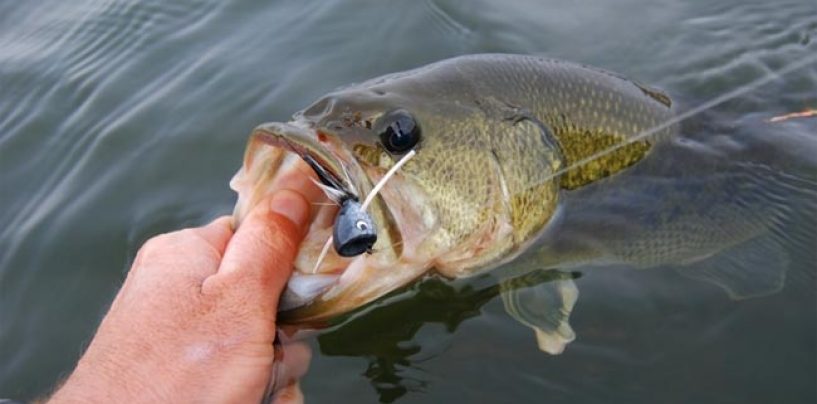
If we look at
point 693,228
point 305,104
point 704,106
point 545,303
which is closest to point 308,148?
point 545,303

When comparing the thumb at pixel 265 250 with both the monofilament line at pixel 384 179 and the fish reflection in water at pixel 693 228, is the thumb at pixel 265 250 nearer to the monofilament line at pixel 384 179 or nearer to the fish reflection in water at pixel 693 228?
the monofilament line at pixel 384 179

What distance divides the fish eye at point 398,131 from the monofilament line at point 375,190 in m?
0.04

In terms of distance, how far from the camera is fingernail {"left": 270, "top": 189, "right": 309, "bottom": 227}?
3.03 meters

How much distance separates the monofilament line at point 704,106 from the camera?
12.4 ft

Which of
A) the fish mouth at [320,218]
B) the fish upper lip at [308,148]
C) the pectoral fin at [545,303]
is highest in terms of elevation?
the fish upper lip at [308,148]

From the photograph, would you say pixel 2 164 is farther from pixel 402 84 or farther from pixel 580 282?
pixel 580 282

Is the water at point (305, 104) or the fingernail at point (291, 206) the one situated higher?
the fingernail at point (291, 206)

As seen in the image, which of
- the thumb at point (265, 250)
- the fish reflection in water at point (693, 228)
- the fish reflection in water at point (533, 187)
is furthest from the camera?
the fish reflection in water at point (693, 228)

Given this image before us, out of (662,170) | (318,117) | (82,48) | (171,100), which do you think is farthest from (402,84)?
(82,48)

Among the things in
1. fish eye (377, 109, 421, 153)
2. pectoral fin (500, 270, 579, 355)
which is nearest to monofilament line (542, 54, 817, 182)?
pectoral fin (500, 270, 579, 355)

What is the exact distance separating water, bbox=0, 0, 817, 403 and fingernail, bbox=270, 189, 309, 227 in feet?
2.69

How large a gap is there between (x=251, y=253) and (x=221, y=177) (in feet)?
7.52

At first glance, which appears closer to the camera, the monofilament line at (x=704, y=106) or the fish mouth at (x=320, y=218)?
the fish mouth at (x=320, y=218)

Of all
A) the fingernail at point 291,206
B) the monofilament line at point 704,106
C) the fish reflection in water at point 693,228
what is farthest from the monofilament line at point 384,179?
the fish reflection in water at point 693,228
